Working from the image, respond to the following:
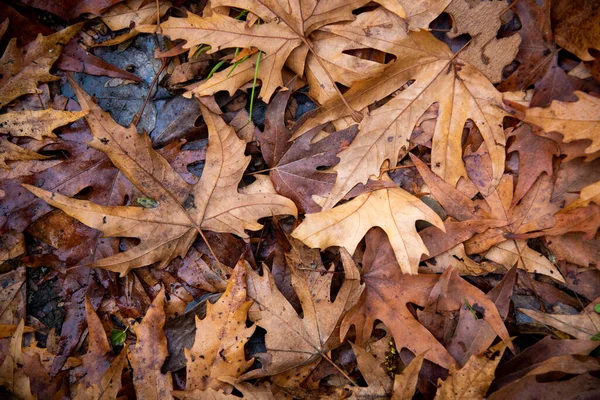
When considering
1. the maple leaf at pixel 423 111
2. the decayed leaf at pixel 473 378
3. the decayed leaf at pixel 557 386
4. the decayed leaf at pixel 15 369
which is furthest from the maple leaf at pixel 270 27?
the decayed leaf at pixel 15 369

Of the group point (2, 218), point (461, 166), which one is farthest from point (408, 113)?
point (2, 218)

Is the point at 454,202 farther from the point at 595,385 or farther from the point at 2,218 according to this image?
the point at 2,218

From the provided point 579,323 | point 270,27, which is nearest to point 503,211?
point 579,323

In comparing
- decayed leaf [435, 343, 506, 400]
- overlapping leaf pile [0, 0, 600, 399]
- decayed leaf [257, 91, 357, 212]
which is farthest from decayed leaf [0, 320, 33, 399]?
decayed leaf [435, 343, 506, 400]

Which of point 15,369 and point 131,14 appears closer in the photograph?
point 15,369

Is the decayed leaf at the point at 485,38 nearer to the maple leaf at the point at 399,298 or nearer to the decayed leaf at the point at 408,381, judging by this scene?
the maple leaf at the point at 399,298

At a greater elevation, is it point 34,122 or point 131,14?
point 131,14

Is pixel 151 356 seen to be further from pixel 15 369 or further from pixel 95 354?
pixel 15 369
